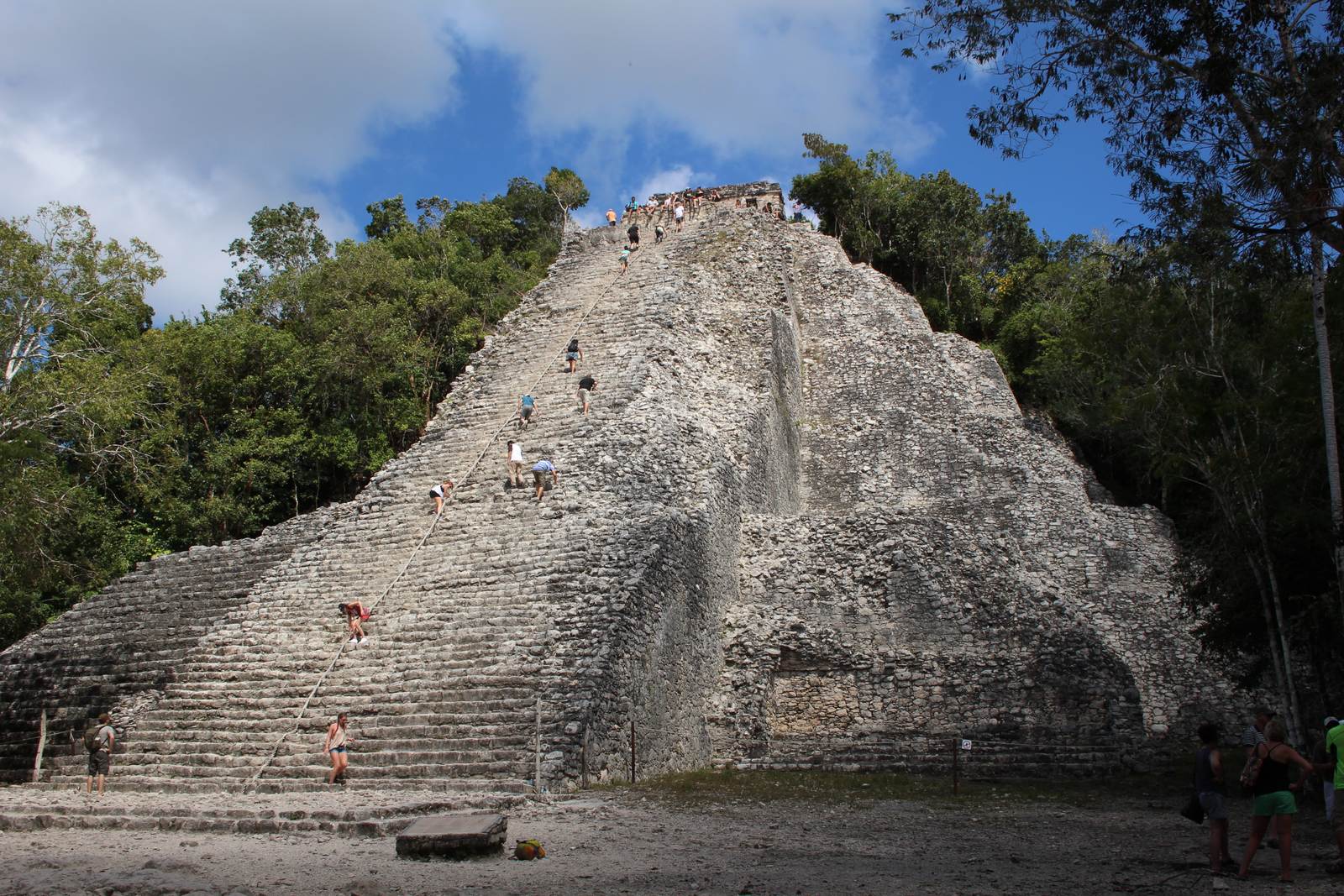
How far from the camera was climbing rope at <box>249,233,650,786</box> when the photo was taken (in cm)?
1071

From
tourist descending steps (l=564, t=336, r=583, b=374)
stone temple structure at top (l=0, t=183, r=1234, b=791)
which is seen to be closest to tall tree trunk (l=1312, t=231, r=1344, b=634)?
stone temple structure at top (l=0, t=183, r=1234, b=791)

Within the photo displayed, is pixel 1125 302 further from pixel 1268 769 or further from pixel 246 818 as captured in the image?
pixel 246 818

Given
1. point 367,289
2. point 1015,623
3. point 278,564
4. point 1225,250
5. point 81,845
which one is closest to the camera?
point 81,845

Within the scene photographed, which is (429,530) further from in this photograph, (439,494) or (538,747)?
(538,747)

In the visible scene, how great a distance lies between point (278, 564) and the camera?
48.3ft

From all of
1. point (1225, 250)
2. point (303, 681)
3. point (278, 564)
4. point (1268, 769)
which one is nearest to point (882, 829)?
point (1268, 769)

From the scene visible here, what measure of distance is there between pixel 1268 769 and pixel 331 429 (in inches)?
768

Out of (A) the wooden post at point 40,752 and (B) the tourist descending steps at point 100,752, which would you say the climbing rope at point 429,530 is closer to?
(B) the tourist descending steps at point 100,752

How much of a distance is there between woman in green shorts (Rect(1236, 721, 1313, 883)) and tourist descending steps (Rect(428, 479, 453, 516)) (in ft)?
35.4

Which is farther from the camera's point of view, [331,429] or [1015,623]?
[331,429]

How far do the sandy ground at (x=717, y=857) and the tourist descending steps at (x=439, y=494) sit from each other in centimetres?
642

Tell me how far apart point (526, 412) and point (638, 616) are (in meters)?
5.69

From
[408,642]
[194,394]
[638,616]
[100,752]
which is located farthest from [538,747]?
[194,394]

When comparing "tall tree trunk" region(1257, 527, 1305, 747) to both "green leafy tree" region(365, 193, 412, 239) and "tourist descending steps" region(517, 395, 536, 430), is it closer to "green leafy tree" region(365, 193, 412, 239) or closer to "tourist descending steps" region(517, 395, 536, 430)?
"tourist descending steps" region(517, 395, 536, 430)
